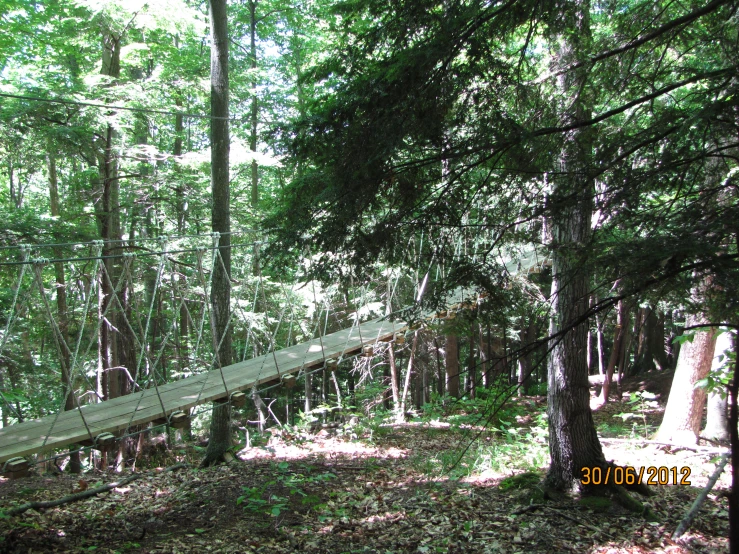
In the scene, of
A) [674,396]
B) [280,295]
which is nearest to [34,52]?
[280,295]

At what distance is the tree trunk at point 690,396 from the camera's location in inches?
175

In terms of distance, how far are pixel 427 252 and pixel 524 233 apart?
446 millimetres

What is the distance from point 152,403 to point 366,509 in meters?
1.69

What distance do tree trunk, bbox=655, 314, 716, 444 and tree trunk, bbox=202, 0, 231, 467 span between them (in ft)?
13.1

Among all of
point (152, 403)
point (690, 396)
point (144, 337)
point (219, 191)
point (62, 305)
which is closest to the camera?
point (144, 337)

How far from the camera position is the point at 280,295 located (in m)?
7.70

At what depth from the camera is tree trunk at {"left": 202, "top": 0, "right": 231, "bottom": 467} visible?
4.48m

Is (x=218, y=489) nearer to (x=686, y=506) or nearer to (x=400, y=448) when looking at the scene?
(x=400, y=448)

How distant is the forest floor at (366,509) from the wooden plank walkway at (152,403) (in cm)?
46

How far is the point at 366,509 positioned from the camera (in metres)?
3.30

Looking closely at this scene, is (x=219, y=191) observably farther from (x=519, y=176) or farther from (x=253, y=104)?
(x=253, y=104)

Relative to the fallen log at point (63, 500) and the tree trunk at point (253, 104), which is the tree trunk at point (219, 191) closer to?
the fallen log at point (63, 500)
